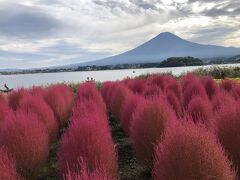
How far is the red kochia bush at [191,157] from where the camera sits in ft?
13.9

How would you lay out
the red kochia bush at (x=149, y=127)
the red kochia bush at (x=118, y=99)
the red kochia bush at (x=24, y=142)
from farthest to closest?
the red kochia bush at (x=118, y=99) < the red kochia bush at (x=149, y=127) < the red kochia bush at (x=24, y=142)

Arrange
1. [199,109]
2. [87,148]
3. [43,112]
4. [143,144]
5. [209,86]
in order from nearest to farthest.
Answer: [87,148]
[143,144]
[199,109]
[43,112]
[209,86]

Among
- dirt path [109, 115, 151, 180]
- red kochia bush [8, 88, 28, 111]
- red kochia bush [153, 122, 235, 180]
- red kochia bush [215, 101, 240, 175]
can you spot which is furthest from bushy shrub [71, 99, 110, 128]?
red kochia bush [8, 88, 28, 111]

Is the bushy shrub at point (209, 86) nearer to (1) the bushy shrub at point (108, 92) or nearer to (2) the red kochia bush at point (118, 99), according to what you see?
(2) the red kochia bush at point (118, 99)

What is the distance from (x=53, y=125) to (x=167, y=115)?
4046 millimetres

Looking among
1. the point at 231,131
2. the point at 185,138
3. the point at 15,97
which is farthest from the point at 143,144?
the point at 15,97

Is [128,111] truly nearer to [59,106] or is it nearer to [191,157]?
[59,106]

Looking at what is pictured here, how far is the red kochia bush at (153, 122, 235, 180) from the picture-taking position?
423 cm

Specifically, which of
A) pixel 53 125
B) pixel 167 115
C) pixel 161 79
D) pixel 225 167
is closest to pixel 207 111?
pixel 167 115

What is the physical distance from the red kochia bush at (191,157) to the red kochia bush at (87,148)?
1.22m

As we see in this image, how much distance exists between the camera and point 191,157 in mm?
4273

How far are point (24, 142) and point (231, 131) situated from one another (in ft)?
11.6

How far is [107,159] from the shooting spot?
5578 mm

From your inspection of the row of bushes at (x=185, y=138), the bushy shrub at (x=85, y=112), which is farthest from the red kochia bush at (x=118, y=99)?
the bushy shrub at (x=85, y=112)
